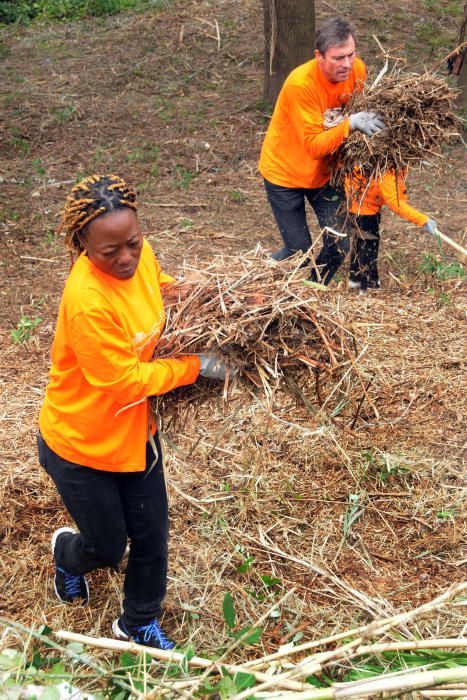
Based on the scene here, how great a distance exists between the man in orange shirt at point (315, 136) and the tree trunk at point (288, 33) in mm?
3563

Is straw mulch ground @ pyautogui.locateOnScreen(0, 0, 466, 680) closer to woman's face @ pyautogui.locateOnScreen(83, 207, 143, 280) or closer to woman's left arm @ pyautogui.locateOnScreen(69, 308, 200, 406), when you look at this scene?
woman's left arm @ pyautogui.locateOnScreen(69, 308, 200, 406)

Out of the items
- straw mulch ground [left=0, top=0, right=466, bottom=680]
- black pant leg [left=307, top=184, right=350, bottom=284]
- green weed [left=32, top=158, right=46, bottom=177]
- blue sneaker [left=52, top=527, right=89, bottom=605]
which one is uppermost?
black pant leg [left=307, top=184, right=350, bottom=284]

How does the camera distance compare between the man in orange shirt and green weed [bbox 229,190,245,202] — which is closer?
the man in orange shirt

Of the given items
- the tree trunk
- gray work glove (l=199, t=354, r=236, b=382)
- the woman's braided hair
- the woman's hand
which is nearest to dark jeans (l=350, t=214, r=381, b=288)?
the woman's hand

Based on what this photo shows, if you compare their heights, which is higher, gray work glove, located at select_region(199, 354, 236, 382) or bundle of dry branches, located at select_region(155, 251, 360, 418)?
bundle of dry branches, located at select_region(155, 251, 360, 418)

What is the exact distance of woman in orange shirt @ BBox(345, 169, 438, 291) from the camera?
4969 millimetres

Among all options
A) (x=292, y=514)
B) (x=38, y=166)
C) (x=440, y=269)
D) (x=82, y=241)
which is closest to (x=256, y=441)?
(x=292, y=514)

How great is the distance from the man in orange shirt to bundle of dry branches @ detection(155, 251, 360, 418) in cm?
174

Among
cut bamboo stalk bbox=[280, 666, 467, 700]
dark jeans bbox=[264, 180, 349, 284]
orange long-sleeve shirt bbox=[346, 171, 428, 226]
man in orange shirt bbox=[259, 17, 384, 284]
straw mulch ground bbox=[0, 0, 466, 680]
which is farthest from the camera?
dark jeans bbox=[264, 180, 349, 284]

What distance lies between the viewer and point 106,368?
242 cm

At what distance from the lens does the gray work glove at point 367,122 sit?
15.2 ft

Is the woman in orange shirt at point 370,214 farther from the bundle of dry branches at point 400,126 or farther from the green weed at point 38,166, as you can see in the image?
the green weed at point 38,166

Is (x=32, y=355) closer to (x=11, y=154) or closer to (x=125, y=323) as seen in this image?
(x=125, y=323)

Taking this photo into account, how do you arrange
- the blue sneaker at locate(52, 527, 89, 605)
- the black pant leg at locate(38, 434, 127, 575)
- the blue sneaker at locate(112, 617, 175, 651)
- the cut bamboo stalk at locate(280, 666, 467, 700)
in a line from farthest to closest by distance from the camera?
the blue sneaker at locate(52, 527, 89, 605), the blue sneaker at locate(112, 617, 175, 651), the black pant leg at locate(38, 434, 127, 575), the cut bamboo stalk at locate(280, 666, 467, 700)
